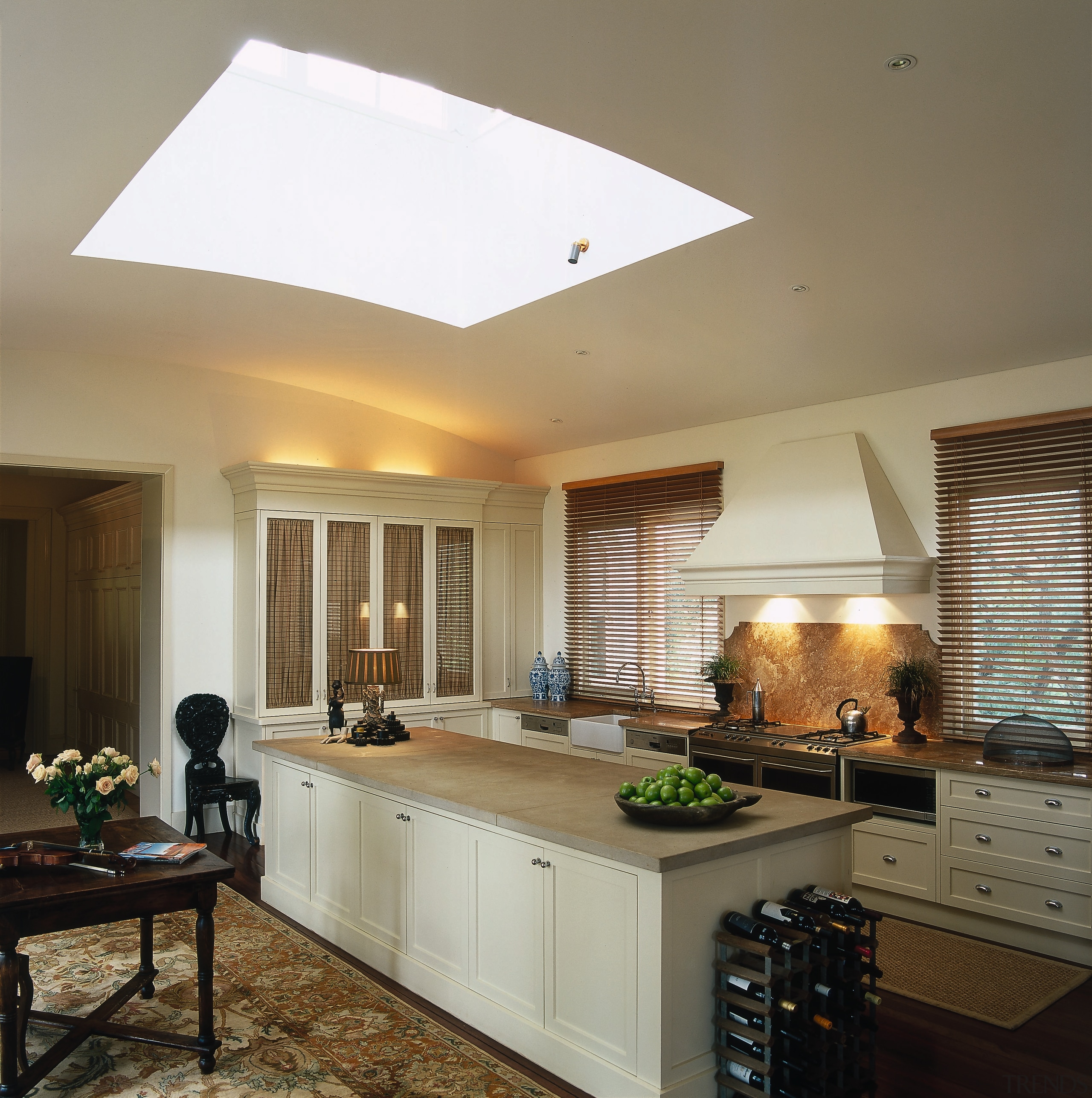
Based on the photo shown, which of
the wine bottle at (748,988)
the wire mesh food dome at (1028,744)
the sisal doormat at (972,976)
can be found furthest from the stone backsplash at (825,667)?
the wine bottle at (748,988)

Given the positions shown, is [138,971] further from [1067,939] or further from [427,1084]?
[1067,939]

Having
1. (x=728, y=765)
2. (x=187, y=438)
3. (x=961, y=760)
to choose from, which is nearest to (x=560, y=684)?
(x=728, y=765)

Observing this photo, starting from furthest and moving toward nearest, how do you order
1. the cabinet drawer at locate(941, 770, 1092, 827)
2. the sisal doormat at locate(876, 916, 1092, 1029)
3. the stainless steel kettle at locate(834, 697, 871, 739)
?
the stainless steel kettle at locate(834, 697, 871, 739)
the cabinet drawer at locate(941, 770, 1092, 827)
the sisal doormat at locate(876, 916, 1092, 1029)

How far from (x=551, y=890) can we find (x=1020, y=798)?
Answer: 2538mm

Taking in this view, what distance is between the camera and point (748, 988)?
2867mm

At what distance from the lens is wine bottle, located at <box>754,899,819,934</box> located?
9.73 ft

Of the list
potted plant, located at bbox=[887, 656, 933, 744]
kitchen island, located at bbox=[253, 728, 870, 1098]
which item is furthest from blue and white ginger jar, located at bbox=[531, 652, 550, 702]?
potted plant, located at bbox=[887, 656, 933, 744]

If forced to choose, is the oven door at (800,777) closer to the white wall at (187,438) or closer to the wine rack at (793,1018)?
the wine rack at (793,1018)

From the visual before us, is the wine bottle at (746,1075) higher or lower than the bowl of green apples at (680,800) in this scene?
lower

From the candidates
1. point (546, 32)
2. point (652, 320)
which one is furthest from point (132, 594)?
point (546, 32)

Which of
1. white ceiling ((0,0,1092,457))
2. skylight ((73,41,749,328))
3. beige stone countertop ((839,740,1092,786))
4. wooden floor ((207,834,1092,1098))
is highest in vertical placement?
skylight ((73,41,749,328))

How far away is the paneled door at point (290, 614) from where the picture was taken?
6.53 metres

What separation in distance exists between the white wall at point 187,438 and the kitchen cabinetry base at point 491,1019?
2487mm

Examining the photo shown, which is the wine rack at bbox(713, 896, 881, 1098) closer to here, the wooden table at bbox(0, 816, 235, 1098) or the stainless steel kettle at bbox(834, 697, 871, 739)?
the wooden table at bbox(0, 816, 235, 1098)
